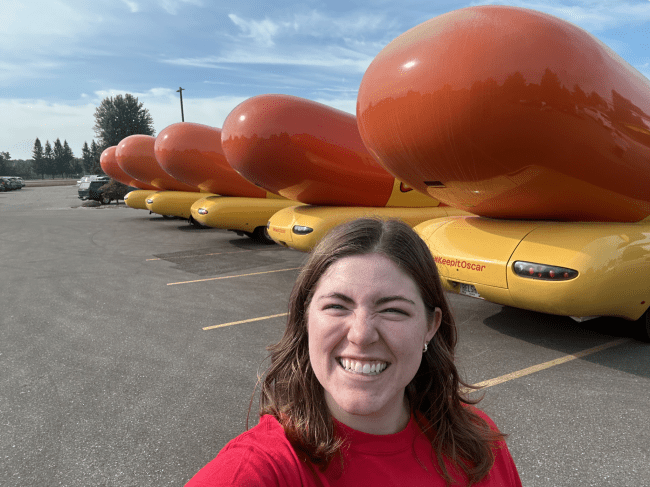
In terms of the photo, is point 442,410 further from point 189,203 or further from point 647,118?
point 189,203

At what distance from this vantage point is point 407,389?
56.8 inches

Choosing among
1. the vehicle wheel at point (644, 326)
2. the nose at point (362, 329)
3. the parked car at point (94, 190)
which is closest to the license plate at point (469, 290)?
the vehicle wheel at point (644, 326)

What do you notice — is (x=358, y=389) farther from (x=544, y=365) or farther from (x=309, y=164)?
(x=309, y=164)

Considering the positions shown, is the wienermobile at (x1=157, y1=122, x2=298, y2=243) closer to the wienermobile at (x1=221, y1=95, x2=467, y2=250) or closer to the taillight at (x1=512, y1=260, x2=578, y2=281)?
the wienermobile at (x1=221, y1=95, x2=467, y2=250)

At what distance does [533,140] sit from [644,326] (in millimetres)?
2263

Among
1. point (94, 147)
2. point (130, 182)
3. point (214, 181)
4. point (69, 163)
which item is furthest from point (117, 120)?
point (69, 163)

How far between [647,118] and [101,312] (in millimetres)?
6357

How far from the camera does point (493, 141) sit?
12.9 feet

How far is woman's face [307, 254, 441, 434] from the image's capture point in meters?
1.10

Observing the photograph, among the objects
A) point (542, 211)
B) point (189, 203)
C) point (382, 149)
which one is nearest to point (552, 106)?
point (542, 211)

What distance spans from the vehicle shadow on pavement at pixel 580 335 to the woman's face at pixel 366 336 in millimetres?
3746

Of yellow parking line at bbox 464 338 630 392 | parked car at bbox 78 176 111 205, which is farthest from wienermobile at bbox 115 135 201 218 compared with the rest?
yellow parking line at bbox 464 338 630 392

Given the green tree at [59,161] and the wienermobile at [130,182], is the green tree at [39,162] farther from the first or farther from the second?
the wienermobile at [130,182]

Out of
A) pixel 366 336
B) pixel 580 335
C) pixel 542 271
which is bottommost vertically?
pixel 580 335
